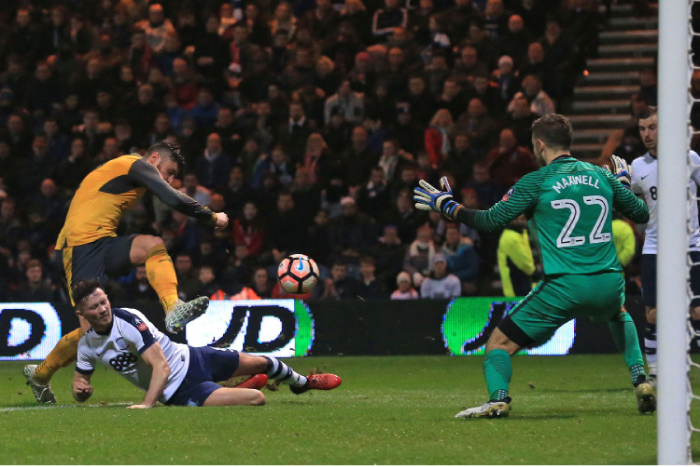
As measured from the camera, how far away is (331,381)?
27.6 ft

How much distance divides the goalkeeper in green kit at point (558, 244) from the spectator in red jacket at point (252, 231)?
8294mm

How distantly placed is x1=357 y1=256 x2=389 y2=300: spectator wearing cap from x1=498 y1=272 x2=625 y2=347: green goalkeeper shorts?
23.4 ft

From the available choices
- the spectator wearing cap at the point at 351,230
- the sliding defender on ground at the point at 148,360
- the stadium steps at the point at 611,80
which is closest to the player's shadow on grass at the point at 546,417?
the sliding defender on ground at the point at 148,360

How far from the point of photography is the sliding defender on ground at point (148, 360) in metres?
7.32

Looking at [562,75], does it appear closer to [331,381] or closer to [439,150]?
[439,150]

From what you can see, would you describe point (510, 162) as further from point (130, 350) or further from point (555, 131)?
point (130, 350)

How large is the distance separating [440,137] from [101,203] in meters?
7.72

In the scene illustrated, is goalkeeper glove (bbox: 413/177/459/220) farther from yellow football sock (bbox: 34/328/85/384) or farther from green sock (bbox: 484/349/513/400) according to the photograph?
yellow football sock (bbox: 34/328/85/384)

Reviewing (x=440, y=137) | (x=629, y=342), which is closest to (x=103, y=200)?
(x=629, y=342)

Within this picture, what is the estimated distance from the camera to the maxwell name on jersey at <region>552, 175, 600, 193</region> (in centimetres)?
666

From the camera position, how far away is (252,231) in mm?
15039

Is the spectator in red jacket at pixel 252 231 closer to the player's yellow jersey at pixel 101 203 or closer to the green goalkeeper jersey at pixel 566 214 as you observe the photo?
the player's yellow jersey at pixel 101 203

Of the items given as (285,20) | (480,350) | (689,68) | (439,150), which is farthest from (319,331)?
(689,68)

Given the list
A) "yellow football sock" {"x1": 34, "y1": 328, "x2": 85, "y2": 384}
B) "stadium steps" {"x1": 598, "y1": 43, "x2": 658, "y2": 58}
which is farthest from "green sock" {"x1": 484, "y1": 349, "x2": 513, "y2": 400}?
"stadium steps" {"x1": 598, "y1": 43, "x2": 658, "y2": 58}
